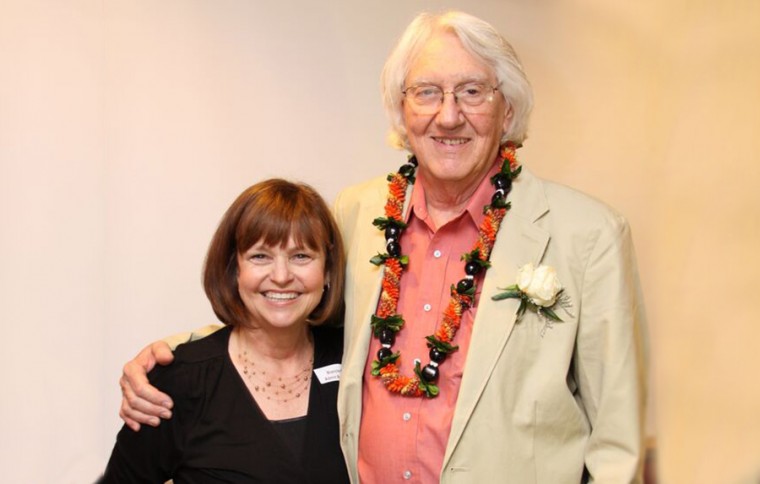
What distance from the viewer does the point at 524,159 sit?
3936 millimetres

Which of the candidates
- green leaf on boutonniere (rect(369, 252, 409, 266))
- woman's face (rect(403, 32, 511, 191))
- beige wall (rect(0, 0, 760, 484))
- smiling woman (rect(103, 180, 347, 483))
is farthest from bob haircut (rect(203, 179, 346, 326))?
beige wall (rect(0, 0, 760, 484))

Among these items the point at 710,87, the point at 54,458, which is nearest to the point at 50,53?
the point at 54,458

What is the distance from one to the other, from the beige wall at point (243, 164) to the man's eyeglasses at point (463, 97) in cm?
123

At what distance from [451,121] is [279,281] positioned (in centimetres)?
61

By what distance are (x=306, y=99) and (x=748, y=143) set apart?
5.90 ft

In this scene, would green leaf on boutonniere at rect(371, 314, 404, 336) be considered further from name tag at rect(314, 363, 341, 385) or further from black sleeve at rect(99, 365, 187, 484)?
black sleeve at rect(99, 365, 187, 484)

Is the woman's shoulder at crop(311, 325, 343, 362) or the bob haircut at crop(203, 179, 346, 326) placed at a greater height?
the bob haircut at crop(203, 179, 346, 326)

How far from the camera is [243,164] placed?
140 inches

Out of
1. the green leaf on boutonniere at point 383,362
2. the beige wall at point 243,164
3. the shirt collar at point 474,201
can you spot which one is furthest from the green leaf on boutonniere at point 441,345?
the beige wall at point 243,164

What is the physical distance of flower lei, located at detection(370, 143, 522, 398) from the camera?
82.3 inches

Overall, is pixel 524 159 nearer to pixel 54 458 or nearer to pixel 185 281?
pixel 185 281

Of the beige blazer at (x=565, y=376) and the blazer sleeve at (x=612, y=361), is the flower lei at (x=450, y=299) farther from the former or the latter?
the blazer sleeve at (x=612, y=361)

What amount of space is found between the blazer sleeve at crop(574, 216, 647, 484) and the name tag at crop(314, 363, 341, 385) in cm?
66

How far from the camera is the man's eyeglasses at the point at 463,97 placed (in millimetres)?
2162
